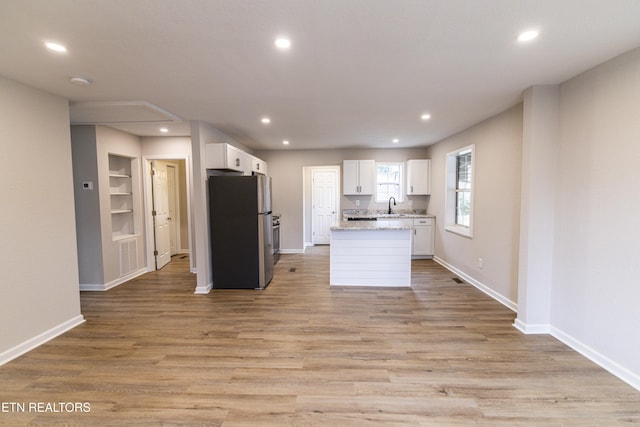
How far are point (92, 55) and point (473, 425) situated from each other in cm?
375

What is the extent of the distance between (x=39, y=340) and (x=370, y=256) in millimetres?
3946

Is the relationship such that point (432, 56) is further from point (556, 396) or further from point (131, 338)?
point (131, 338)

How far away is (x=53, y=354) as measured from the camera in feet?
8.36

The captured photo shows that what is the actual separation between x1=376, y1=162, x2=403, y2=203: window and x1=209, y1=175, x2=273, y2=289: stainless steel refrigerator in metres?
3.36

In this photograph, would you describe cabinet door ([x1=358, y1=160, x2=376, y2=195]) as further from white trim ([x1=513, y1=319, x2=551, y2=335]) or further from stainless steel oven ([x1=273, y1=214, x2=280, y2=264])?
white trim ([x1=513, y1=319, x2=551, y2=335])

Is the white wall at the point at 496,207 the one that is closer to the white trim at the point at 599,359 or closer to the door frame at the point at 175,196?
the white trim at the point at 599,359

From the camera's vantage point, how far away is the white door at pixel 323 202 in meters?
7.68

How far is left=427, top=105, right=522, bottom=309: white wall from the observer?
11.2 ft

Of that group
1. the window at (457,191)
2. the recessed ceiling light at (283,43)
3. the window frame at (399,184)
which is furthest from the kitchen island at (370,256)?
the recessed ceiling light at (283,43)

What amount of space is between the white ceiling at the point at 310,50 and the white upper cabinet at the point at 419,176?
2690 millimetres

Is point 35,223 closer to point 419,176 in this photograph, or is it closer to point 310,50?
point 310,50

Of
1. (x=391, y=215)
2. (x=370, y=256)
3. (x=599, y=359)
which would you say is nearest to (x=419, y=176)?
(x=391, y=215)

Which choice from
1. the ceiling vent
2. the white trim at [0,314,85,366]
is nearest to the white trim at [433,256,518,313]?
the ceiling vent

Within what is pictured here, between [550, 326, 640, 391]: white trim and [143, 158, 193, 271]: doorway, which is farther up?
[143, 158, 193, 271]: doorway
